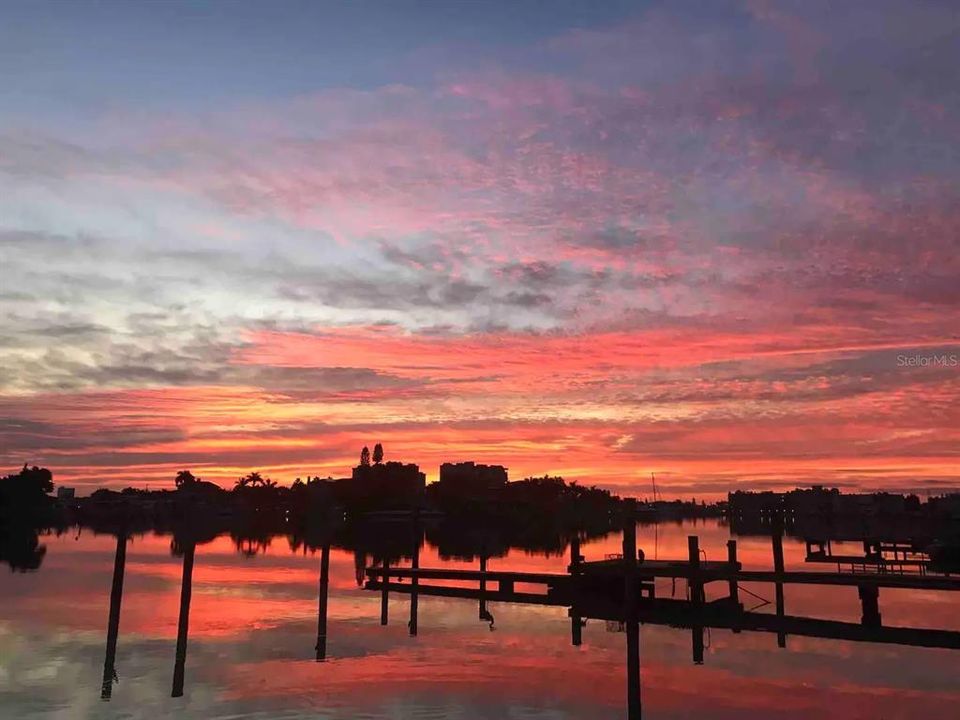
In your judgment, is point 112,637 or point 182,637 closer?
point 182,637

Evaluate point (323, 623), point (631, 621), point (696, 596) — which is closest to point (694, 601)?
point (696, 596)

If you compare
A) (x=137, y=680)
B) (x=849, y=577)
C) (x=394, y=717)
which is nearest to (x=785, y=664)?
(x=849, y=577)

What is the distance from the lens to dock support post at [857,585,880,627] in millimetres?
23297

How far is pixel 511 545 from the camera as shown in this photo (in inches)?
4833

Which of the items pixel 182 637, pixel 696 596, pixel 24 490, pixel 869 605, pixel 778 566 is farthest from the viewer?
pixel 24 490

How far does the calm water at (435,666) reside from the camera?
2603 cm

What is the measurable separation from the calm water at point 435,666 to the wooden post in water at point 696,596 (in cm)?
91

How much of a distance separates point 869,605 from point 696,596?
21.2 ft

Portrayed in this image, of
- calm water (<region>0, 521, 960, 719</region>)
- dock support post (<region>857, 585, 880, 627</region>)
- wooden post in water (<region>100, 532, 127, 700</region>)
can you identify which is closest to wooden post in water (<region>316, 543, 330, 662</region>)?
calm water (<region>0, 521, 960, 719</region>)

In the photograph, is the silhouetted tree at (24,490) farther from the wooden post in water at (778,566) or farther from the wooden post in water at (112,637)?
the wooden post in water at (778,566)

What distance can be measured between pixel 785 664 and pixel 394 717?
18.4 metres

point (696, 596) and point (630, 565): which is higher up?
point (630, 565)

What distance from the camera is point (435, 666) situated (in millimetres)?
32094

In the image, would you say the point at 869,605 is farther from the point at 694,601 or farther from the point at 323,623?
the point at 323,623
